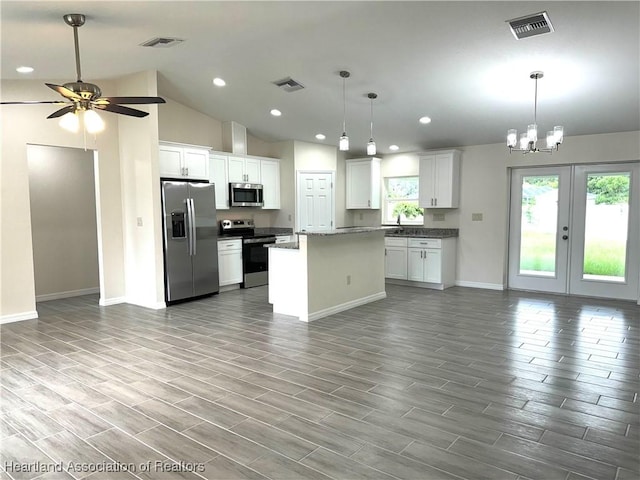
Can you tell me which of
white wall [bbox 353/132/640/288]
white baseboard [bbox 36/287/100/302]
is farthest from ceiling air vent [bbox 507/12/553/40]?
white baseboard [bbox 36/287/100/302]

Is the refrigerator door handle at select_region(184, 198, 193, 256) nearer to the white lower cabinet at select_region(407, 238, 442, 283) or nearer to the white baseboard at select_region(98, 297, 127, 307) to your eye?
the white baseboard at select_region(98, 297, 127, 307)

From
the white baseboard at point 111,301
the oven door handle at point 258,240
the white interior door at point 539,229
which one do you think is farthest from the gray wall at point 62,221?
the white interior door at point 539,229

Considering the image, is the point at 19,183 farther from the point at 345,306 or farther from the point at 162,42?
the point at 345,306

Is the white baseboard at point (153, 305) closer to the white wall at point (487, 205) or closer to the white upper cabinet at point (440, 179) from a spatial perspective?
the white upper cabinet at point (440, 179)

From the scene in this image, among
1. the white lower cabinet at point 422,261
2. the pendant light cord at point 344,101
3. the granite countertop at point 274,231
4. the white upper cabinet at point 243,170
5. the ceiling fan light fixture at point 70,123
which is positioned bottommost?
the white lower cabinet at point 422,261

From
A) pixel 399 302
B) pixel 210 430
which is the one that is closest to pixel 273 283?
pixel 399 302

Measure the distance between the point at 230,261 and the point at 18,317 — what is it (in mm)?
2960

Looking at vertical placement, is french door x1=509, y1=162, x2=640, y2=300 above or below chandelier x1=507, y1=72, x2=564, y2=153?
below

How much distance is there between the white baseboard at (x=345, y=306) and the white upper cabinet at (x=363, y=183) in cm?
249

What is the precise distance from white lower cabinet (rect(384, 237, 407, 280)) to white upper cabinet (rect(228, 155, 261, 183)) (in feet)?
8.81

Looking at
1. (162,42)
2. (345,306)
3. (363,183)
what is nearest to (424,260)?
(363,183)

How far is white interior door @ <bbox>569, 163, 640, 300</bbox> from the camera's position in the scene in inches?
243

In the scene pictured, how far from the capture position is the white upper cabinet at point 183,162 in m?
6.06

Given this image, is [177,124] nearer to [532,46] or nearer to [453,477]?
[532,46]
